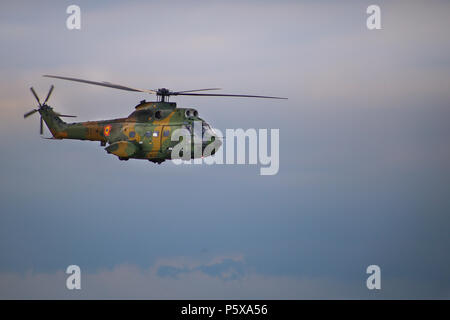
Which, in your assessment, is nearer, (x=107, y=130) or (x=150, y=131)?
(x=150, y=131)

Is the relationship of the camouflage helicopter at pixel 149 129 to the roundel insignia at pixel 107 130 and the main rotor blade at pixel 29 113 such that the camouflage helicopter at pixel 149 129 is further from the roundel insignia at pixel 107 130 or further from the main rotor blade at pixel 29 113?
the main rotor blade at pixel 29 113

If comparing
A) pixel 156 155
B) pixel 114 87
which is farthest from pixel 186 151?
pixel 114 87

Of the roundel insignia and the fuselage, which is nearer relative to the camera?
the fuselage

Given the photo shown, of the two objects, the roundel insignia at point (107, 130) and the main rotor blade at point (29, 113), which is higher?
the main rotor blade at point (29, 113)

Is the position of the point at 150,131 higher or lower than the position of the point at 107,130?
lower

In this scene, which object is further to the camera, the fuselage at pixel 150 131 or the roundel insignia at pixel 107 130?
the roundel insignia at pixel 107 130

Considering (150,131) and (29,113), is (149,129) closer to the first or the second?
(150,131)

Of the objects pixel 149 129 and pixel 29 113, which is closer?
pixel 149 129

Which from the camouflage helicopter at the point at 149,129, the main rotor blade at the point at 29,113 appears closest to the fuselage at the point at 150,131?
the camouflage helicopter at the point at 149,129

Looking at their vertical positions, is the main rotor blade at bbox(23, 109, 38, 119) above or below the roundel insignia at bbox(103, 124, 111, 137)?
above

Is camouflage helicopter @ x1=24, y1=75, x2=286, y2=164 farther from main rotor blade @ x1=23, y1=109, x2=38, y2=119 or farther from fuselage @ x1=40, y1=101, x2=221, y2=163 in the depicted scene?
main rotor blade @ x1=23, y1=109, x2=38, y2=119

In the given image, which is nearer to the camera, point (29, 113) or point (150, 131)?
point (150, 131)

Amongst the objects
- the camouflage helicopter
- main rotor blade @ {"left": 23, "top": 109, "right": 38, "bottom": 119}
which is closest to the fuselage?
the camouflage helicopter

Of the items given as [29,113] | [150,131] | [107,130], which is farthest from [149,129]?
[29,113]
